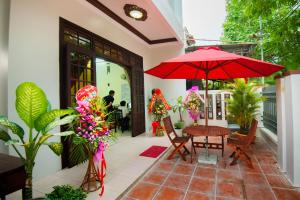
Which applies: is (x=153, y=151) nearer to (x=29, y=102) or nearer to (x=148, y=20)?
(x=29, y=102)

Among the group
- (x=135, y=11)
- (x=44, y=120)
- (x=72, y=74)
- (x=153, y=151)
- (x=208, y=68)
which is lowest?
(x=153, y=151)

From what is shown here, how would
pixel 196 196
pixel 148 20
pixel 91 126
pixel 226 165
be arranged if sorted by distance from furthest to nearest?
pixel 148 20, pixel 226 165, pixel 196 196, pixel 91 126

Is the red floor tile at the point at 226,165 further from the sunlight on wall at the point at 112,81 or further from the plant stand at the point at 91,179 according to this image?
the sunlight on wall at the point at 112,81

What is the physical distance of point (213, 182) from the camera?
2.79 metres

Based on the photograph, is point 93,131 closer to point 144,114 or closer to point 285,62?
point 285,62

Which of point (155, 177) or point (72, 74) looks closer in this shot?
point (155, 177)

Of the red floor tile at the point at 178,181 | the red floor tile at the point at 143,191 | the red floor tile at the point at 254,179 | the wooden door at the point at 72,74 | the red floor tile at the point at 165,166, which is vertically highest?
the wooden door at the point at 72,74

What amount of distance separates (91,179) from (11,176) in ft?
4.10

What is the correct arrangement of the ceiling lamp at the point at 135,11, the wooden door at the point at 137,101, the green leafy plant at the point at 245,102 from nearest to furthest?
1. the ceiling lamp at the point at 135,11
2. the green leafy plant at the point at 245,102
3. the wooden door at the point at 137,101

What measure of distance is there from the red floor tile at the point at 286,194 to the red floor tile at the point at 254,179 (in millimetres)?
209

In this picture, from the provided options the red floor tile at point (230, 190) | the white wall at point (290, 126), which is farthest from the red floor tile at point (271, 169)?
the red floor tile at point (230, 190)

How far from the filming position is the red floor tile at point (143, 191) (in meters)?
2.46

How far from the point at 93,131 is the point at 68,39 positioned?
7.26 feet

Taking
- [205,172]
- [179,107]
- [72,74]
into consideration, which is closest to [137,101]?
[179,107]
